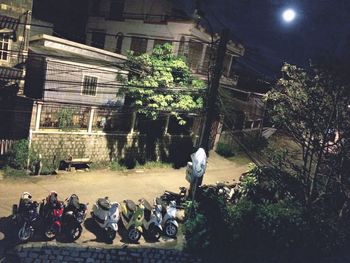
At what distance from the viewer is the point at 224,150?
2984 centimetres

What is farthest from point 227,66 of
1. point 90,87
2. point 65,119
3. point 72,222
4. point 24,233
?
point 24,233

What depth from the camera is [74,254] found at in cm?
1371

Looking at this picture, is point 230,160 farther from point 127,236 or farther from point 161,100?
point 127,236

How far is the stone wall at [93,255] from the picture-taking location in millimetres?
13086

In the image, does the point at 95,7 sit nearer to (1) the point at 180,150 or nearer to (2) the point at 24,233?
(1) the point at 180,150

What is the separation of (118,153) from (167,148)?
12.5ft

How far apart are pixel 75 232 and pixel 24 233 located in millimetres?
1783

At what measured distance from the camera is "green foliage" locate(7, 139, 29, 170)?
19.5 m

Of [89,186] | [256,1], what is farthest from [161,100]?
[256,1]

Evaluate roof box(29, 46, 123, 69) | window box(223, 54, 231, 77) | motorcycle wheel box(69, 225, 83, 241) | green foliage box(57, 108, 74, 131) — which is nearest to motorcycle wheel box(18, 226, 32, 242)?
motorcycle wheel box(69, 225, 83, 241)

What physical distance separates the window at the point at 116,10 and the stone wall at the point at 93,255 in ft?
73.2

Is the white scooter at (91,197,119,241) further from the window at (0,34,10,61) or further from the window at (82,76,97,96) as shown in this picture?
the window at (0,34,10,61)

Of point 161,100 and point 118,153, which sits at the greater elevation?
point 161,100

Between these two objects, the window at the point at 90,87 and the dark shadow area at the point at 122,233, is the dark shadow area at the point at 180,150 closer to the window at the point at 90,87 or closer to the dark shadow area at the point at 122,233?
the window at the point at 90,87
